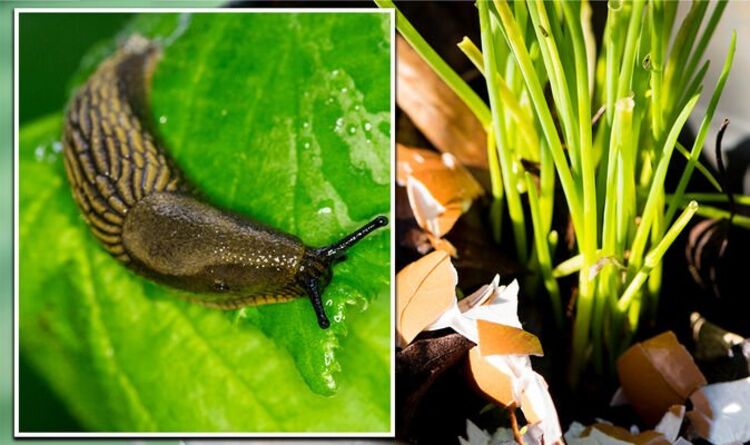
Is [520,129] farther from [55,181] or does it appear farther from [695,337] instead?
[55,181]

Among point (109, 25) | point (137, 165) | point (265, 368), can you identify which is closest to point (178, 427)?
point (265, 368)

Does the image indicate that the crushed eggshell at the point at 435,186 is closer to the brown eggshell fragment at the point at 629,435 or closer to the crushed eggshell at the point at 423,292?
the crushed eggshell at the point at 423,292

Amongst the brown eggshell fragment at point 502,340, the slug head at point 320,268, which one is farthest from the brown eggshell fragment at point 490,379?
the slug head at point 320,268

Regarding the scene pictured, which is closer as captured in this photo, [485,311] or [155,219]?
[485,311]

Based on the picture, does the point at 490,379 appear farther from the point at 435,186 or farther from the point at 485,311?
the point at 435,186

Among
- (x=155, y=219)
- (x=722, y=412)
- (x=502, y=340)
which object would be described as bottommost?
(x=722, y=412)

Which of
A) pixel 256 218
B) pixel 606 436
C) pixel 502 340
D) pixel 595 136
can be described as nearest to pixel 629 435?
pixel 606 436
